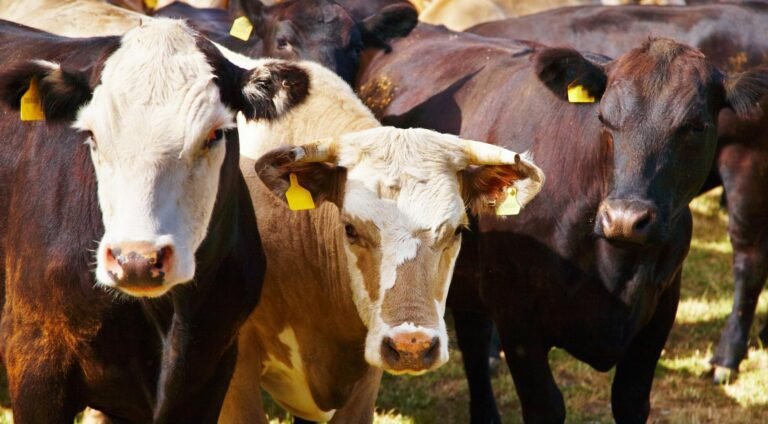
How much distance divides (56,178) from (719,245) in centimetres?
733

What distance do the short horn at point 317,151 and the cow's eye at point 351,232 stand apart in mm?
257

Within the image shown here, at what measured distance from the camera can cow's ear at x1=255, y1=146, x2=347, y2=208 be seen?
440 cm

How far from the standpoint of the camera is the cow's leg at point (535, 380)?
209 inches

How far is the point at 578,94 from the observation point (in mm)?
5285

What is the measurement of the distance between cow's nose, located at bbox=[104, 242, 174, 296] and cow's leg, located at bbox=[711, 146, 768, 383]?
4.57m

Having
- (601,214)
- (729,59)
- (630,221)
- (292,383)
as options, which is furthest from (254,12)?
(630,221)

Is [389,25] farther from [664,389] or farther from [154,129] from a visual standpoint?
[154,129]

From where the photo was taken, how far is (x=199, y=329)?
164 inches

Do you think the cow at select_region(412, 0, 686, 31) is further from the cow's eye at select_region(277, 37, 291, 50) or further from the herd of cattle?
the herd of cattle

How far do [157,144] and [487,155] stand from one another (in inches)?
50.9

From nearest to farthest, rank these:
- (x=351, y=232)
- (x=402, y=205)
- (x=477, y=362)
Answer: (x=402, y=205), (x=351, y=232), (x=477, y=362)

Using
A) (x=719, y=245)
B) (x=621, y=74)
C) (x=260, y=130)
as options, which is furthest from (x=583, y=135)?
(x=719, y=245)

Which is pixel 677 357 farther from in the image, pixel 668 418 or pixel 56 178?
pixel 56 178

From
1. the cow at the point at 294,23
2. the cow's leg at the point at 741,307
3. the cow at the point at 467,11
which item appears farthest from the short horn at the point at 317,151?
the cow at the point at 467,11
